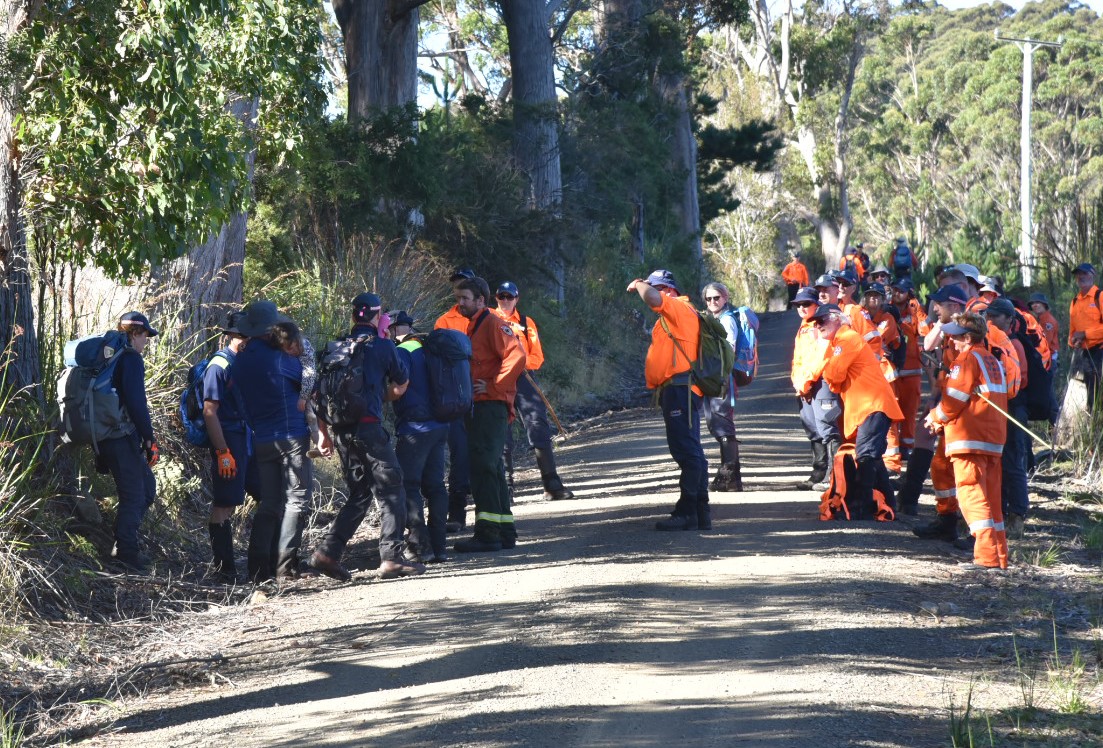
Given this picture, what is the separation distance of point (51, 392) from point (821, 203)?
4954 centimetres

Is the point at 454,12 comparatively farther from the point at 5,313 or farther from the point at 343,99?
the point at 5,313

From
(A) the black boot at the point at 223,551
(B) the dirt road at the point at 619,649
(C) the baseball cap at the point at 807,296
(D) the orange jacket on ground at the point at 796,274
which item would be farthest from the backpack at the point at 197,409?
(D) the orange jacket on ground at the point at 796,274

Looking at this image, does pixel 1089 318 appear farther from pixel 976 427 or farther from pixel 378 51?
pixel 378 51

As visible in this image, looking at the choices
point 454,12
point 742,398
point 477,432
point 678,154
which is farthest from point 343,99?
point 477,432

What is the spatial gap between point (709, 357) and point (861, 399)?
1286 mm

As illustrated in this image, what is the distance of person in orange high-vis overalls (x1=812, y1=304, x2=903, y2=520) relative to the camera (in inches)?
436

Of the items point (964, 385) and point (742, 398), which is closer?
point (964, 385)

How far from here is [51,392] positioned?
9.94m

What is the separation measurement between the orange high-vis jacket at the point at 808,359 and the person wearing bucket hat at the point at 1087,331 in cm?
432

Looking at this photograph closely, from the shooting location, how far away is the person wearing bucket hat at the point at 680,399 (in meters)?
10.9

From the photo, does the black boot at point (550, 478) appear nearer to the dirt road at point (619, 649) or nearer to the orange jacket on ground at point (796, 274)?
the dirt road at point (619, 649)

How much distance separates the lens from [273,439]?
9.38 m

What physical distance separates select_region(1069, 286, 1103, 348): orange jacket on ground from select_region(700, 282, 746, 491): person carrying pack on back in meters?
4.50

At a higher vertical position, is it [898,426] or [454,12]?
[454,12]
